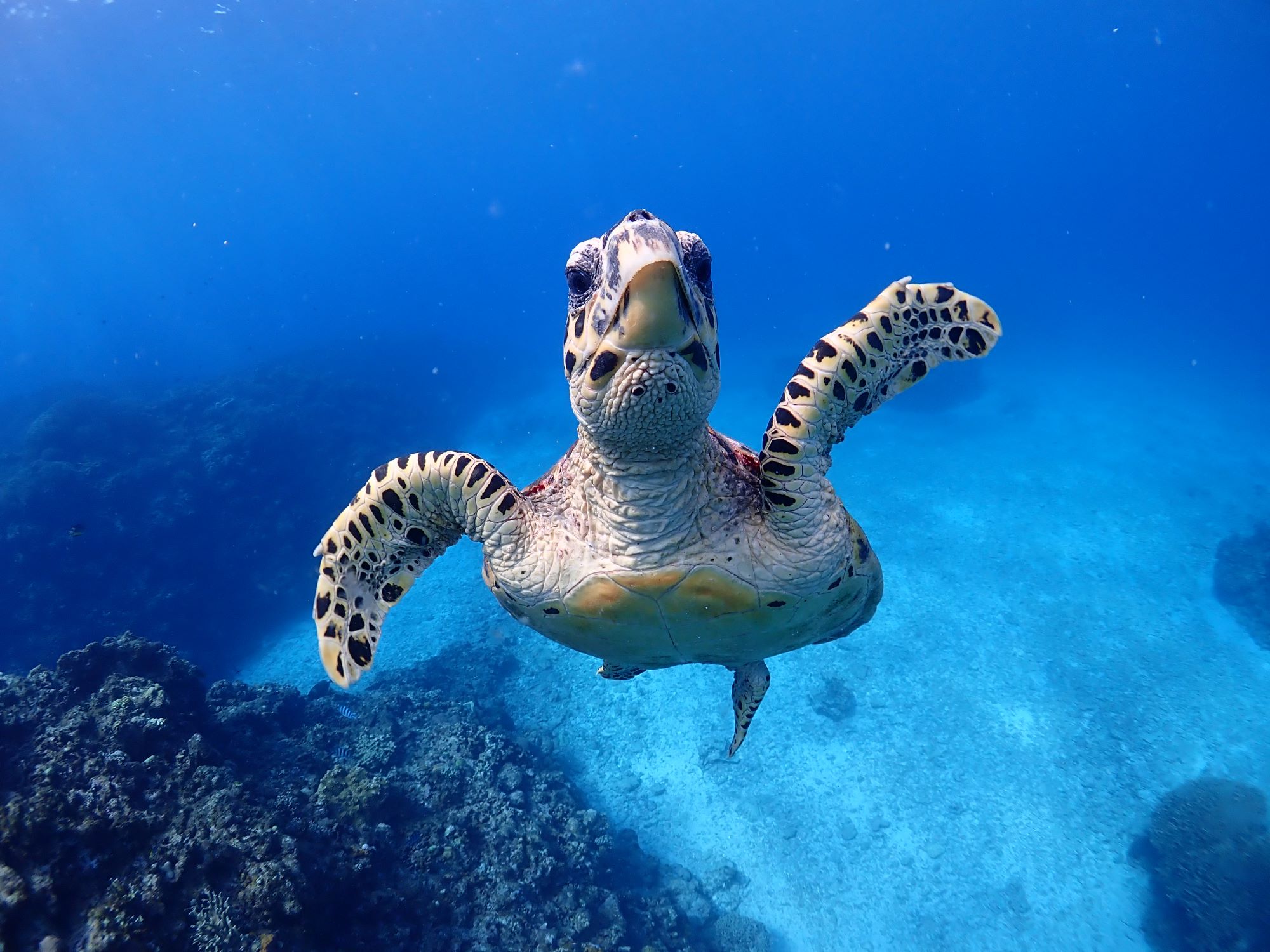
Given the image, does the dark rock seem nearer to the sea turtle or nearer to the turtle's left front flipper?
the sea turtle

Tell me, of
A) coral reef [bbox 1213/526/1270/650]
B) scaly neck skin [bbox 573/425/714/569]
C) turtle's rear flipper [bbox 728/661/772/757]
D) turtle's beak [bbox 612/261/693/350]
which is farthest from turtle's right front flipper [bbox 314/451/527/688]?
coral reef [bbox 1213/526/1270/650]

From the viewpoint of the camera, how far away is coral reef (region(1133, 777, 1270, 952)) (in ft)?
24.0

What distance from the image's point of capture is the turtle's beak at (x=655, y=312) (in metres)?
1.88

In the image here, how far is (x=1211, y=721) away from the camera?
9.84 meters

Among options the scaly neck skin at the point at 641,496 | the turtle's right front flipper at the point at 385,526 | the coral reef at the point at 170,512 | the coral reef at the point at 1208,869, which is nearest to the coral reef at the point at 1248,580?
the coral reef at the point at 1208,869

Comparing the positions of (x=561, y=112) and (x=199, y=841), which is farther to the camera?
(x=561, y=112)

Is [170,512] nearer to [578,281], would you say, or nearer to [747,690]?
[747,690]

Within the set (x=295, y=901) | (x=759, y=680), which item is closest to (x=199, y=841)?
(x=295, y=901)

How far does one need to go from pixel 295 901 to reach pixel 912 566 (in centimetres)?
1245

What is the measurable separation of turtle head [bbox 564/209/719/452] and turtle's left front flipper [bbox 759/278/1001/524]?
472 millimetres

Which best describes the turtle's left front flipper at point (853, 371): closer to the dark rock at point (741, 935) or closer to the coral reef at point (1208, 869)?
the dark rock at point (741, 935)

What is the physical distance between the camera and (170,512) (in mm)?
14867

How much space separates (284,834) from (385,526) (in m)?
3.40

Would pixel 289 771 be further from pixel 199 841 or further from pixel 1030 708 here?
pixel 1030 708
